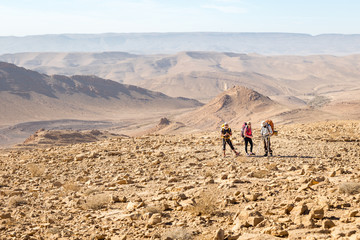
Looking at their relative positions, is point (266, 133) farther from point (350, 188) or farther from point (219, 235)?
point (219, 235)

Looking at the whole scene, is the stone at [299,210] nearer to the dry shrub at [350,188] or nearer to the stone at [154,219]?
the dry shrub at [350,188]

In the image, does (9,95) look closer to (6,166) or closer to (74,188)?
(6,166)

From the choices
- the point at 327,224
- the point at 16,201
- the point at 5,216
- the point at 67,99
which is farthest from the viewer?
the point at 67,99

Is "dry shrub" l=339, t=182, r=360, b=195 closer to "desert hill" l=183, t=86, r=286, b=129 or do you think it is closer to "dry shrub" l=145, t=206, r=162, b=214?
"dry shrub" l=145, t=206, r=162, b=214

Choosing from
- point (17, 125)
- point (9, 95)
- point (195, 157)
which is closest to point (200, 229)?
point (195, 157)

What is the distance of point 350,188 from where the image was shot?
7.52 meters

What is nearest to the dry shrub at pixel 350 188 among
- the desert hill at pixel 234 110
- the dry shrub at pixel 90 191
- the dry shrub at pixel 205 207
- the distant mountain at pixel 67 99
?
the dry shrub at pixel 205 207

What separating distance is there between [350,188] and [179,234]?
3.18 meters

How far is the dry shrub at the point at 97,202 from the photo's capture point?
29.0 feet

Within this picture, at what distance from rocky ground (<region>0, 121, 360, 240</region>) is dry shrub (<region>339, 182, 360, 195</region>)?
16 millimetres

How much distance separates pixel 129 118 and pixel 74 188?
232 ft

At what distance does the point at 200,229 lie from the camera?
22.2 ft

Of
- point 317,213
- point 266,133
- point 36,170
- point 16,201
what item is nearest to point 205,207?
point 317,213

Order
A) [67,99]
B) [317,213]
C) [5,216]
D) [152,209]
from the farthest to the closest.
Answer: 1. [67,99]
2. [5,216]
3. [152,209]
4. [317,213]
